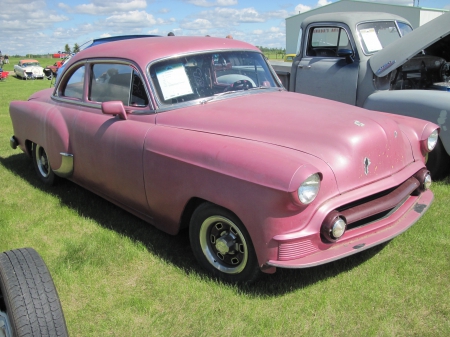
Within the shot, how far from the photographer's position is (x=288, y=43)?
125ft

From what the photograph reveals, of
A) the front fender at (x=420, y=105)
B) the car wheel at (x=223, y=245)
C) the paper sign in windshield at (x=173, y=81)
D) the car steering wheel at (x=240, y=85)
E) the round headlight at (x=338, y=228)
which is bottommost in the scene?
the car wheel at (x=223, y=245)

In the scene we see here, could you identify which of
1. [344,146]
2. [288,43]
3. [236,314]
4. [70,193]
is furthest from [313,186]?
[288,43]

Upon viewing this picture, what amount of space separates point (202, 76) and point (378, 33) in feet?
11.6

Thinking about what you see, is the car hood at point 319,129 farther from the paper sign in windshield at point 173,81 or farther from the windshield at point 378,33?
the windshield at point 378,33

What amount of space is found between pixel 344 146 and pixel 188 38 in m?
2.00

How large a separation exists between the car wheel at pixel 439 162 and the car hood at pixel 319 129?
133cm

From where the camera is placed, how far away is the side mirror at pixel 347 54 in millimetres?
5645

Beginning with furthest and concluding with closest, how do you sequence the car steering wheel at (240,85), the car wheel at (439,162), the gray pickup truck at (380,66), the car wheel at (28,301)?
the gray pickup truck at (380,66)
the car wheel at (439,162)
the car steering wheel at (240,85)
the car wheel at (28,301)

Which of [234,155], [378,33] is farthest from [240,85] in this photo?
[378,33]

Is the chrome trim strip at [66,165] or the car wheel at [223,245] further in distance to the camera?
the chrome trim strip at [66,165]

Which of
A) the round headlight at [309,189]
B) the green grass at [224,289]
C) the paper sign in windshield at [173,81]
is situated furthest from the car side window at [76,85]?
the round headlight at [309,189]

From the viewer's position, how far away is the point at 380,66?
208 inches

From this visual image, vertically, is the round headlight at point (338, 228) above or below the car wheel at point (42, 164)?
above

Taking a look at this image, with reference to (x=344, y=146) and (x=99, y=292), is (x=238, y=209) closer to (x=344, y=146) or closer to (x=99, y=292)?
(x=344, y=146)
